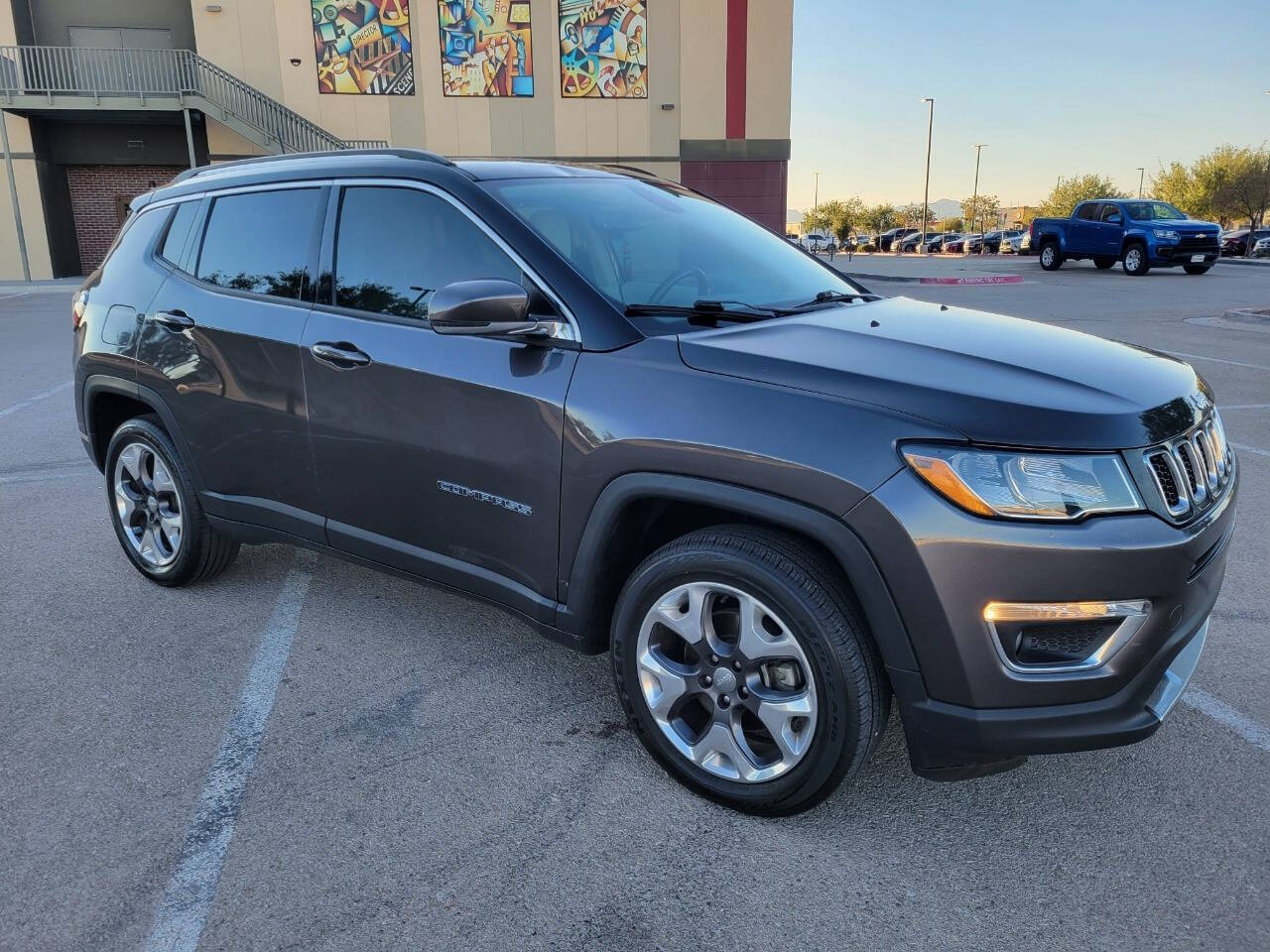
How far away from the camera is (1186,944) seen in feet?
7.13

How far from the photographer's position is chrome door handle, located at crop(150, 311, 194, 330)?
3898 mm

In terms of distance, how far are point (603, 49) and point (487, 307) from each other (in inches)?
1049

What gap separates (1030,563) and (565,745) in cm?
155

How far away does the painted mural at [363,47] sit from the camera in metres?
25.4

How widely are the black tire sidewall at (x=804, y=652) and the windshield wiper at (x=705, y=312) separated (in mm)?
764

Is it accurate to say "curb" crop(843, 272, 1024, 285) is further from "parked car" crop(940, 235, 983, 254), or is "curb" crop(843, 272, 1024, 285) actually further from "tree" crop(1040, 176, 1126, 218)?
"tree" crop(1040, 176, 1126, 218)

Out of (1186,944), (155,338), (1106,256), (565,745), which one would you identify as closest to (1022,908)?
(1186,944)

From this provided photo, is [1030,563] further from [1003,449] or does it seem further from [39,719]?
[39,719]

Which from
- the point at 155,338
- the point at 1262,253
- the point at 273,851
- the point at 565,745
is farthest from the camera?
the point at 1262,253

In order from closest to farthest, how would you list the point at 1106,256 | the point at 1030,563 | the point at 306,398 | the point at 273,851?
the point at 1030,563 → the point at 273,851 → the point at 306,398 → the point at 1106,256

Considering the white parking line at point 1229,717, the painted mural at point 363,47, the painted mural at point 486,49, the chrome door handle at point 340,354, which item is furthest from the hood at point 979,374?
the painted mural at point 363,47

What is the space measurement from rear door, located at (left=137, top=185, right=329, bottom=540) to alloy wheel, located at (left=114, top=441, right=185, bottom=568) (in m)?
0.32

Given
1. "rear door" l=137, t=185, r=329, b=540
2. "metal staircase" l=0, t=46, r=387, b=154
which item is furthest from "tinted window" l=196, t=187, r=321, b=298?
"metal staircase" l=0, t=46, r=387, b=154

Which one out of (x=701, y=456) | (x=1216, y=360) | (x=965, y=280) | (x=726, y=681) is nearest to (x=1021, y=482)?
(x=701, y=456)
